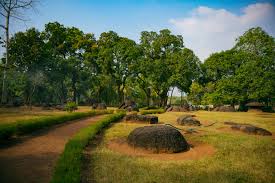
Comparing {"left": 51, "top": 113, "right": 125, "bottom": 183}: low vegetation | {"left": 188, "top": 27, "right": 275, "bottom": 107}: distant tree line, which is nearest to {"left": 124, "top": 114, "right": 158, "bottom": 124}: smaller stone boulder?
{"left": 51, "top": 113, "right": 125, "bottom": 183}: low vegetation


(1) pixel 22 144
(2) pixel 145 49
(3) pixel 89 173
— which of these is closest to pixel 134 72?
(2) pixel 145 49

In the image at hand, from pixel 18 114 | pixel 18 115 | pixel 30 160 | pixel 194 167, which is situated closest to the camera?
pixel 194 167

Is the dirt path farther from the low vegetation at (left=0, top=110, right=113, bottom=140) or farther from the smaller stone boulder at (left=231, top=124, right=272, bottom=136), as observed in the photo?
the smaller stone boulder at (left=231, top=124, right=272, bottom=136)

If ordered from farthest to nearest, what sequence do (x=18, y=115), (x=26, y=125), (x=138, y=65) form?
1. (x=138, y=65)
2. (x=18, y=115)
3. (x=26, y=125)

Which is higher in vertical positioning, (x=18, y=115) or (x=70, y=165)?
(x=18, y=115)

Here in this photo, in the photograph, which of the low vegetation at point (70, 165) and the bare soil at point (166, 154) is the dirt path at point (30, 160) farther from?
the bare soil at point (166, 154)

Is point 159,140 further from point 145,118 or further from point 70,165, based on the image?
point 145,118

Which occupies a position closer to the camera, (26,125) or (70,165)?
(70,165)

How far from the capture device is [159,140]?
1053 centimetres

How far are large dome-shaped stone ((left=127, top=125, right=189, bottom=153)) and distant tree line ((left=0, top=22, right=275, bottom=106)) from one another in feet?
118

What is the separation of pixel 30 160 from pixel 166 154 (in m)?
5.59

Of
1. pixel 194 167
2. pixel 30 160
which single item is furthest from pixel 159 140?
pixel 30 160

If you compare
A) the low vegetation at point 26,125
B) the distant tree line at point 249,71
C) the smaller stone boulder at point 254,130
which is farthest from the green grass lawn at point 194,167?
the distant tree line at point 249,71

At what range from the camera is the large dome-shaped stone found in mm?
10445
